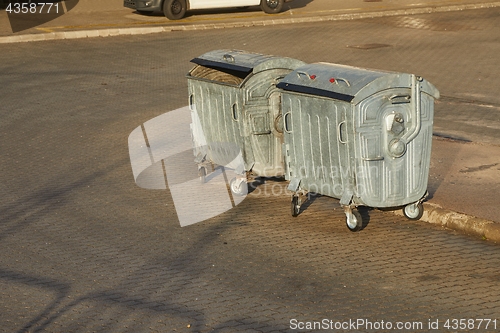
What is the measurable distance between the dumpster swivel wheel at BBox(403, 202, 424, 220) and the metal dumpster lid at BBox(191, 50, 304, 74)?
2155 mm

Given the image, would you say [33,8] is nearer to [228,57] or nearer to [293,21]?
[293,21]

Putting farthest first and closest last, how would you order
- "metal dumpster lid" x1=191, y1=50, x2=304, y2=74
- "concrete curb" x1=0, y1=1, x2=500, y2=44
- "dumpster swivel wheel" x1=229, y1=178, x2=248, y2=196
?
"concrete curb" x1=0, y1=1, x2=500, y2=44
"dumpster swivel wheel" x1=229, y1=178, x2=248, y2=196
"metal dumpster lid" x1=191, y1=50, x2=304, y2=74

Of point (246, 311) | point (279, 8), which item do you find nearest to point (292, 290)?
point (246, 311)

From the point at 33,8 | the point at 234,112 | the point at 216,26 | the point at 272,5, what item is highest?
the point at 234,112

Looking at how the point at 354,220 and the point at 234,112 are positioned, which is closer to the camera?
the point at 354,220

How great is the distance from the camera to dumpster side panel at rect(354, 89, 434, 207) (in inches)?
331

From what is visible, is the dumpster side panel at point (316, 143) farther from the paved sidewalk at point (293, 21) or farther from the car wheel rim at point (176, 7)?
the car wheel rim at point (176, 7)

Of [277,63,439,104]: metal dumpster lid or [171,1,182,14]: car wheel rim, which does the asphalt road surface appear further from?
[171,1,182,14]: car wheel rim

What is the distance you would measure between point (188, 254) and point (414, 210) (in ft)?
8.16

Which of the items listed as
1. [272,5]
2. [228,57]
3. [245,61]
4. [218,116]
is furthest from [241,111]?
[272,5]

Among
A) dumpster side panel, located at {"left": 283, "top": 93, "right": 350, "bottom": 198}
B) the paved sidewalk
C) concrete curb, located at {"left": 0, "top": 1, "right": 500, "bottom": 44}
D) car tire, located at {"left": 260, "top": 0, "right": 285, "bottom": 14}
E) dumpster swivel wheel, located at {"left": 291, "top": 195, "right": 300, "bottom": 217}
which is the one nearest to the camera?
dumpster side panel, located at {"left": 283, "top": 93, "right": 350, "bottom": 198}

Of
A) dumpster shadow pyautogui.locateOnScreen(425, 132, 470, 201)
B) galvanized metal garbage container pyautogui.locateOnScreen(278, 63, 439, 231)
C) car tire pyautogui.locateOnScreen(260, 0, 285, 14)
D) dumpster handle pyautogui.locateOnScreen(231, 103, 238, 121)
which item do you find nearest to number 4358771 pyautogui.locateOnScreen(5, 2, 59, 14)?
car tire pyautogui.locateOnScreen(260, 0, 285, 14)

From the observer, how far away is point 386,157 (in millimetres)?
8539

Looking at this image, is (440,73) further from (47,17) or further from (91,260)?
(47,17)
